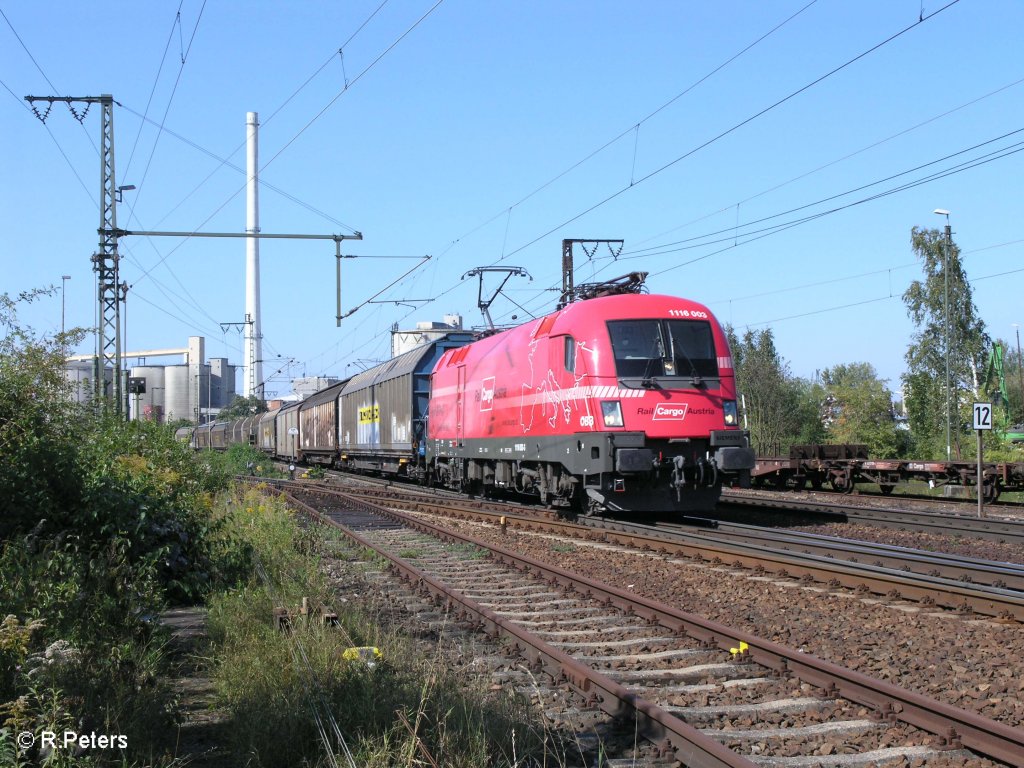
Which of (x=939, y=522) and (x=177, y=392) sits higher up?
(x=177, y=392)

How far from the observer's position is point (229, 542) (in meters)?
9.70

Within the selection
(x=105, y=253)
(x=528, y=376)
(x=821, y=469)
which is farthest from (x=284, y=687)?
(x=821, y=469)

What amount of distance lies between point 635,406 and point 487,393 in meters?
5.61

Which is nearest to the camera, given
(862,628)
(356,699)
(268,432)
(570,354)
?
(356,699)

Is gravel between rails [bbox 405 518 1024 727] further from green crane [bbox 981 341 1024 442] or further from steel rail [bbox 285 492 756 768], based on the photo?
green crane [bbox 981 341 1024 442]

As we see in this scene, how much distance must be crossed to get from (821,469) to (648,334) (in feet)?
45.2

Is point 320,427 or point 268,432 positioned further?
point 268,432

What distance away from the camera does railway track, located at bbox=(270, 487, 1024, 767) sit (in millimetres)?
4668

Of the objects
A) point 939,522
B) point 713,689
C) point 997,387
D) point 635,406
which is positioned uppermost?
point 997,387

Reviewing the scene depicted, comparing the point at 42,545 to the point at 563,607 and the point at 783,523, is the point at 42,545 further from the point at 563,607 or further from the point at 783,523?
the point at 783,523

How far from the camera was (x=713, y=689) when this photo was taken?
580cm

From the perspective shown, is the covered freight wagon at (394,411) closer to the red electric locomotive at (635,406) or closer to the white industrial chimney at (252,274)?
the red electric locomotive at (635,406)

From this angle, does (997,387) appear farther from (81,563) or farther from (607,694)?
(81,563)

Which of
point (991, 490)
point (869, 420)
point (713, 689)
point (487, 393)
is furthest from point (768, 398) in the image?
point (713, 689)
